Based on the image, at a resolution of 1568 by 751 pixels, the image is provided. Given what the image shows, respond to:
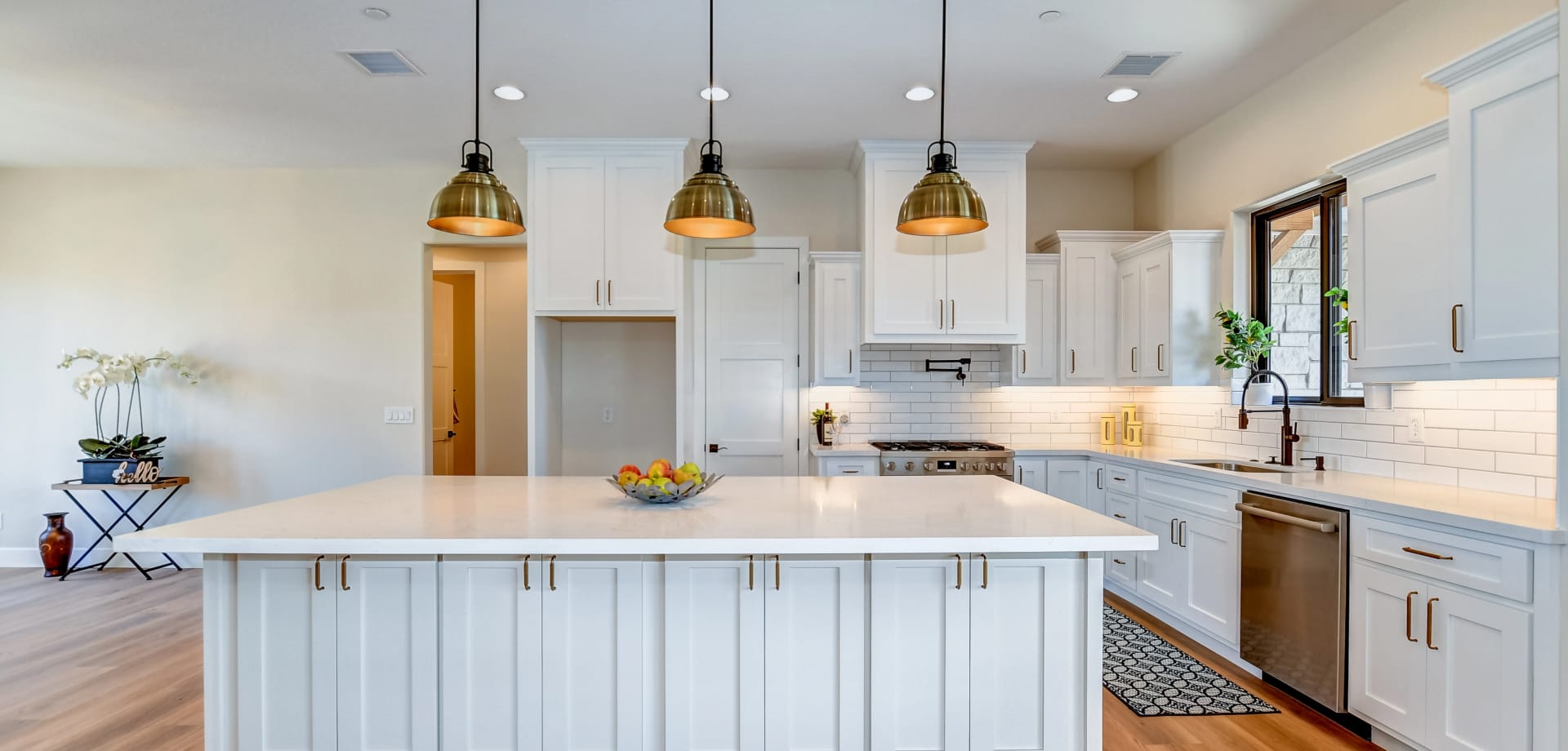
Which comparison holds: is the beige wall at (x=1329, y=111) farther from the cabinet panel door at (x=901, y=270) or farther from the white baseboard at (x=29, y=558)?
the white baseboard at (x=29, y=558)

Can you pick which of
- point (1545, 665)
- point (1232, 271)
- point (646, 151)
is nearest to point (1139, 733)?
point (1545, 665)

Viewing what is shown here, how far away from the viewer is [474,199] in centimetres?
244

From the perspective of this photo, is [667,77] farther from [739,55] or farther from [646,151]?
[646,151]

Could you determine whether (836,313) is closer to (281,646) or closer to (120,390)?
(281,646)

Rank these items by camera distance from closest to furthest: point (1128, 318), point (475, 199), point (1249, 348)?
point (475, 199)
point (1249, 348)
point (1128, 318)

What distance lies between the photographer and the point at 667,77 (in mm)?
3500

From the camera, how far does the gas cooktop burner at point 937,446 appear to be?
4398 mm

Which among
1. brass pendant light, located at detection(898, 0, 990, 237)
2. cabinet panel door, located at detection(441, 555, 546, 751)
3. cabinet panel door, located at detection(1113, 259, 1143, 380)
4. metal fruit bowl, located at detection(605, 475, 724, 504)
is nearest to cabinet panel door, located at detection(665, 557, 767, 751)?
metal fruit bowl, located at detection(605, 475, 724, 504)

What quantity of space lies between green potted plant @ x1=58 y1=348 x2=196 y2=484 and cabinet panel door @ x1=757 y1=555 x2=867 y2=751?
4.81 m

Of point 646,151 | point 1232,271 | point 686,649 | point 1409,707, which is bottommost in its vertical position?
point 1409,707

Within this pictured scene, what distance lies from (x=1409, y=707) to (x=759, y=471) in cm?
341

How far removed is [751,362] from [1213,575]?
288 centimetres

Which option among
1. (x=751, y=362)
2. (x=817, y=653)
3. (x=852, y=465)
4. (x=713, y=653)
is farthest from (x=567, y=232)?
(x=817, y=653)

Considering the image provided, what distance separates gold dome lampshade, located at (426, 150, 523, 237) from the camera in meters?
2.42
